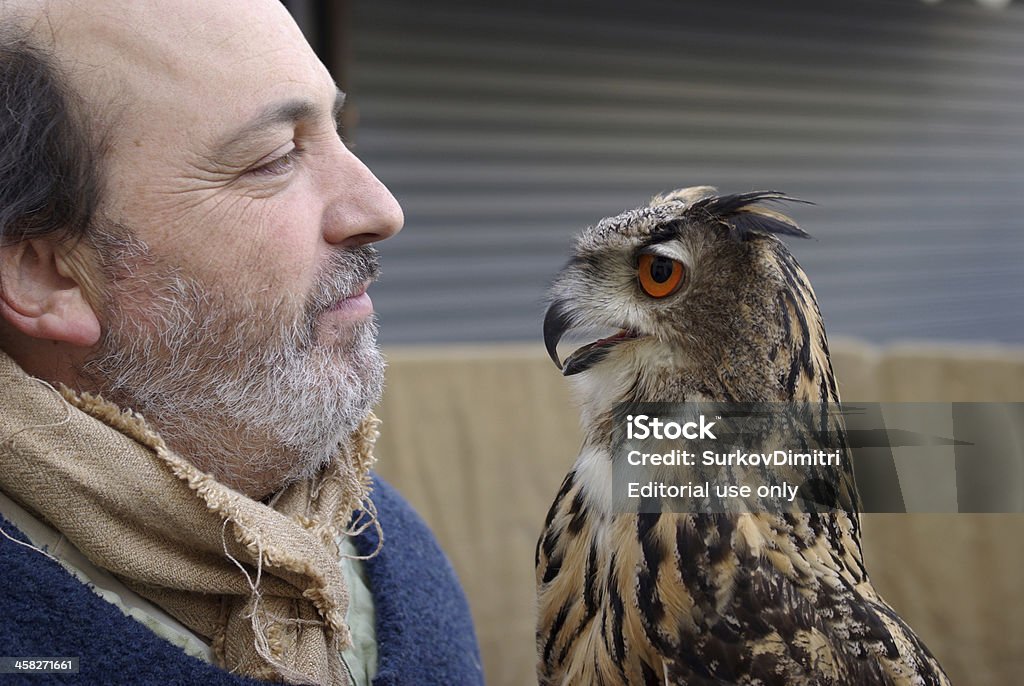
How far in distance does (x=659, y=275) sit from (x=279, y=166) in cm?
58

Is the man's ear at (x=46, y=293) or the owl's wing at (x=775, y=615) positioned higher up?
the man's ear at (x=46, y=293)

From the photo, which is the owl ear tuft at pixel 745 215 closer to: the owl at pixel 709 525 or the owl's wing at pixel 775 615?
the owl at pixel 709 525

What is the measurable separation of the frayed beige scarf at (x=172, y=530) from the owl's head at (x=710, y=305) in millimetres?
497

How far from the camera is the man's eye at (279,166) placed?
1.31 meters

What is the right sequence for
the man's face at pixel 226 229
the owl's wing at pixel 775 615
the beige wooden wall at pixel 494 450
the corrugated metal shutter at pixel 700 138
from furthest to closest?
the corrugated metal shutter at pixel 700 138 → the beige wooden wall at pixel 494 450 → the man's face at pixel 226 229 → the owl's wing at pixel 775 615

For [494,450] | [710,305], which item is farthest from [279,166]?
[494,450]

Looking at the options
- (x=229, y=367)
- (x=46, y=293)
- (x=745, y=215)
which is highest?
(x=745, y=215)

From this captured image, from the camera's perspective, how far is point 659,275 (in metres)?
1.25

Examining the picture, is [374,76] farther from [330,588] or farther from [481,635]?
[330,588]

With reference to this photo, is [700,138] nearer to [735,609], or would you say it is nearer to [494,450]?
[494,450]

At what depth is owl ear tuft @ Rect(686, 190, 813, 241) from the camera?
1207 mm

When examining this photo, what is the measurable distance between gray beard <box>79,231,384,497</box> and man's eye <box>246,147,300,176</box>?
15 centimetres

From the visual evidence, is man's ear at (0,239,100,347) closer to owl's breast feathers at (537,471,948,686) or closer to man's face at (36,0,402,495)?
man's face at (36,0,402,495)

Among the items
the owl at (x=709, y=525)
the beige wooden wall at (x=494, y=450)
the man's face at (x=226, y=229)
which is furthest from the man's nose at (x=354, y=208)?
the beige wooden wall at (x=494, y=450)
